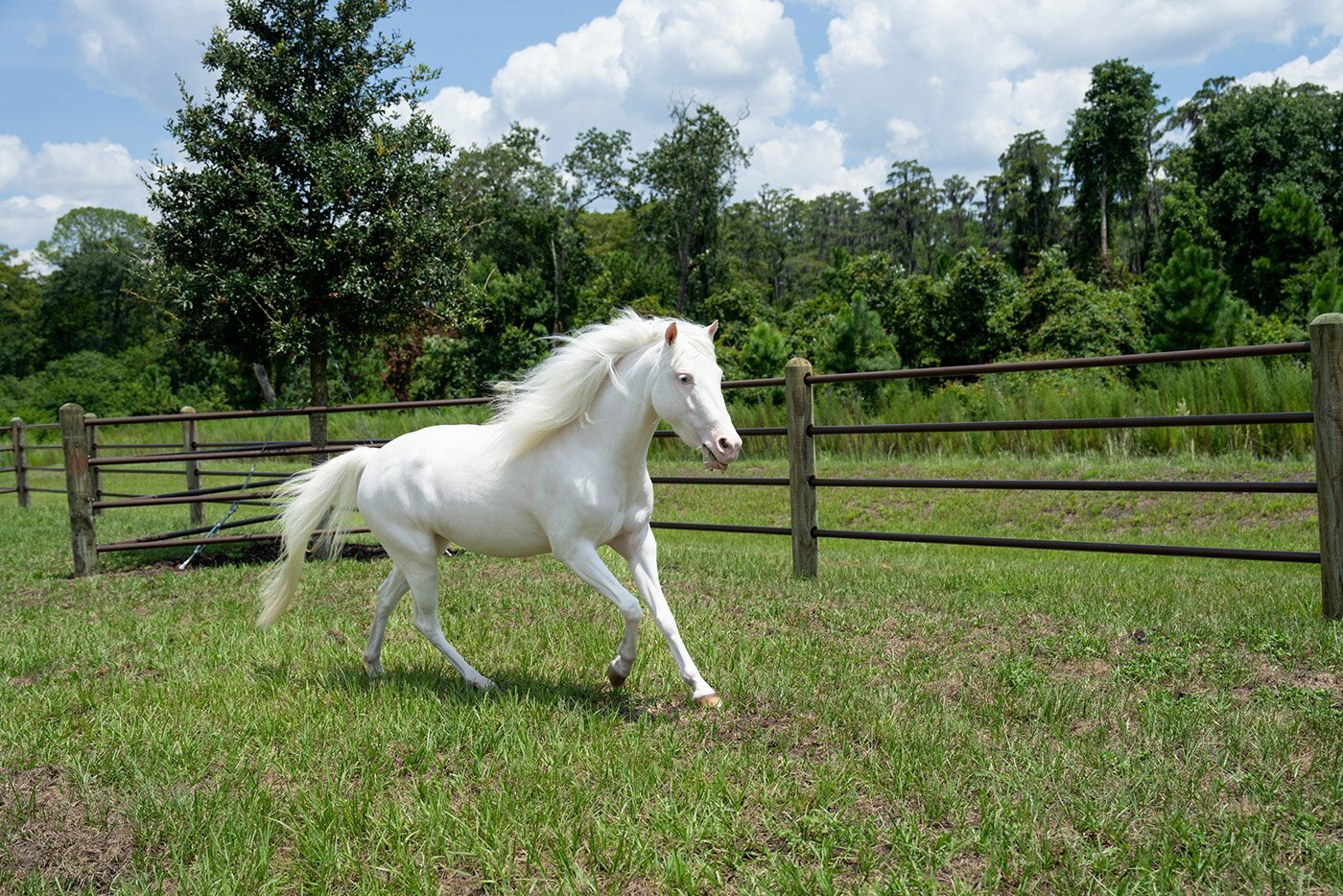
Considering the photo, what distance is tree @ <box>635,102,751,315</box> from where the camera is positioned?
34281 mm

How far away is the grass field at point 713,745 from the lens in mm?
2645

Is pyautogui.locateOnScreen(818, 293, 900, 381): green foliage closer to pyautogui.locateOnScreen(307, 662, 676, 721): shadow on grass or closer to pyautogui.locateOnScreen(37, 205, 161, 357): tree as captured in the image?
pyautogui.locateOnScreen(307, 662, 676, 721): shadow on grass

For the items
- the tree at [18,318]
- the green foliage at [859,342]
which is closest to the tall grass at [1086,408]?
the green foliage at [859,342]

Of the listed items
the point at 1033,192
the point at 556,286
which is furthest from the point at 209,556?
the point at 1033,192

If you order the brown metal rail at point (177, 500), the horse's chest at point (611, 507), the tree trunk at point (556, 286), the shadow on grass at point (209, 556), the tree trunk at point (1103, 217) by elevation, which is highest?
the tree trunk at point (1103, 217)

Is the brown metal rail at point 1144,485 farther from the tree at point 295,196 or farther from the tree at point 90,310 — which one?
the tree at point 90,310

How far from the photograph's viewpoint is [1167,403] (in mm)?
12125

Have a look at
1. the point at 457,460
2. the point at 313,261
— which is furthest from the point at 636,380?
the point at 313,261

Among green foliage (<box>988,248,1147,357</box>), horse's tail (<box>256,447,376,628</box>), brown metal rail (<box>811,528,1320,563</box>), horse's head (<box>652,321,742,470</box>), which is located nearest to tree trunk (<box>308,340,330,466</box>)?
horse's tail (<box>256,447,376,628</box>)

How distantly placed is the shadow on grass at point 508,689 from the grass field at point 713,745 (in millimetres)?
21

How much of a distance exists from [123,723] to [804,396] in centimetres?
469

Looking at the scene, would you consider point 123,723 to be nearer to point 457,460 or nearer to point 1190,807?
point 457,460

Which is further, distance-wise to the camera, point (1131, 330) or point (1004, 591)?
point (1131, 330)

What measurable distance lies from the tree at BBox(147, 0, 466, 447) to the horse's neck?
5.66 meters
